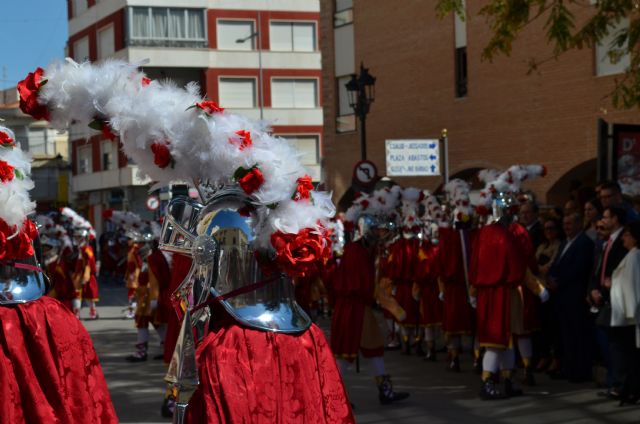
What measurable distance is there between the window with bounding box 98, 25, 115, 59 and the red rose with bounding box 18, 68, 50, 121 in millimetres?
43508

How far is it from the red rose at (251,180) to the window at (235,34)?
43179 mm

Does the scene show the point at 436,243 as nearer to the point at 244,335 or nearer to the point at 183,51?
the point at 244,335

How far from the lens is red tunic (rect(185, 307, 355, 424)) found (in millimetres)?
4652

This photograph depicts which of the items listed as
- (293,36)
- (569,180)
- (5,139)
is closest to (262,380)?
(5,139)

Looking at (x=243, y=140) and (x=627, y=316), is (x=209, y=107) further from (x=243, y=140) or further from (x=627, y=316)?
(x=627, y=316)

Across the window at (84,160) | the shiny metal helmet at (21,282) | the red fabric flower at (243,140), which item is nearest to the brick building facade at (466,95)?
the shiny metal helmet at (21,282)

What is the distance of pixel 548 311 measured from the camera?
460 inches

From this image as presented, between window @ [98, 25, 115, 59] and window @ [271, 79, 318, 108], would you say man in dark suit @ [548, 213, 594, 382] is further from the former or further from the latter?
window @ [98, 25, 115, 59]

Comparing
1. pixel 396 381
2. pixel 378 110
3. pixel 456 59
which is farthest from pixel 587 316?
pixel 378 110

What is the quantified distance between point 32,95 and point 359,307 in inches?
200

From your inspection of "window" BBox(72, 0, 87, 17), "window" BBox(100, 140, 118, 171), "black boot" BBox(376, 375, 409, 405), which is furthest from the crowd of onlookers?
"window" BBox(72, 0, 87, 17)

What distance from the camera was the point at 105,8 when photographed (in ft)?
159

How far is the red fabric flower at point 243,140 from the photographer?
4.91 m

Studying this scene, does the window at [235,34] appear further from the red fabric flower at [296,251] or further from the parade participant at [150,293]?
the red fabric flower at [296,251]
